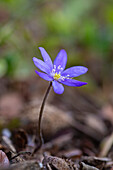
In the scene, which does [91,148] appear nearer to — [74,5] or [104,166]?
[104,166]

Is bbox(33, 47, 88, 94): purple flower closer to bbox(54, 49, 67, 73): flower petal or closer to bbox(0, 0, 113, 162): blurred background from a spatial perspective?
bbox(54, 49, 67, 73): flower petal

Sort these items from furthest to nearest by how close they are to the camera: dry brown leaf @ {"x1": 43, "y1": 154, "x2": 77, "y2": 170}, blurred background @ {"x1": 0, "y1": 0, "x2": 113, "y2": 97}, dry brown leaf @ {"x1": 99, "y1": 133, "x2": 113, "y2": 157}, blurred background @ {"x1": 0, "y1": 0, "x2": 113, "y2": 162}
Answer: blurred background @ {"x1": 0, "y1": 0, "x2": 113, "y2": 97}, blurred background @ {"x1": 0, "y1": 0, "x2": 113, "y2": 162}, dry brown leaf @ {"x1": 99, "y1": 133, "x2": 113, "y2": 157}, dry brown leaf @ {"x1": 43, "y1": 154, "x2": 77, "y2": 170}

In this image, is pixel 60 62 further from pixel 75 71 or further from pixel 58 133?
pixel 58 133

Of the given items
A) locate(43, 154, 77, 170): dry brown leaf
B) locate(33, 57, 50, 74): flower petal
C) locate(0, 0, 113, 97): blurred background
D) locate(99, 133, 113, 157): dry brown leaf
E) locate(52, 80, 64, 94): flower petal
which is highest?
locate(0, 0, 113, 97): blurred background

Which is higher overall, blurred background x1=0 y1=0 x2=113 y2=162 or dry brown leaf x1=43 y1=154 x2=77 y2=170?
blurred background x1=0 y1=0 x2=113 y2=162

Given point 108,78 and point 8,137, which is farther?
point 108,78

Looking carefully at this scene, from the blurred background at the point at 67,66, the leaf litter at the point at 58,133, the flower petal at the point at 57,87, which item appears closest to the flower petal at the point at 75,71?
the flower petal at the point at 57,87

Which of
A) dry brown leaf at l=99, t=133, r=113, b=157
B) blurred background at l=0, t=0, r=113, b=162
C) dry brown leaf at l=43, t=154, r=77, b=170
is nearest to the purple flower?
dry brown leaf at l=43, t=154, r=77, b=170

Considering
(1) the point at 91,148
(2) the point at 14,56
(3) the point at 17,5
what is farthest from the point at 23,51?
(1) the point at 91,148

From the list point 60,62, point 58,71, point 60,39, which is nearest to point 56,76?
point 58,71
